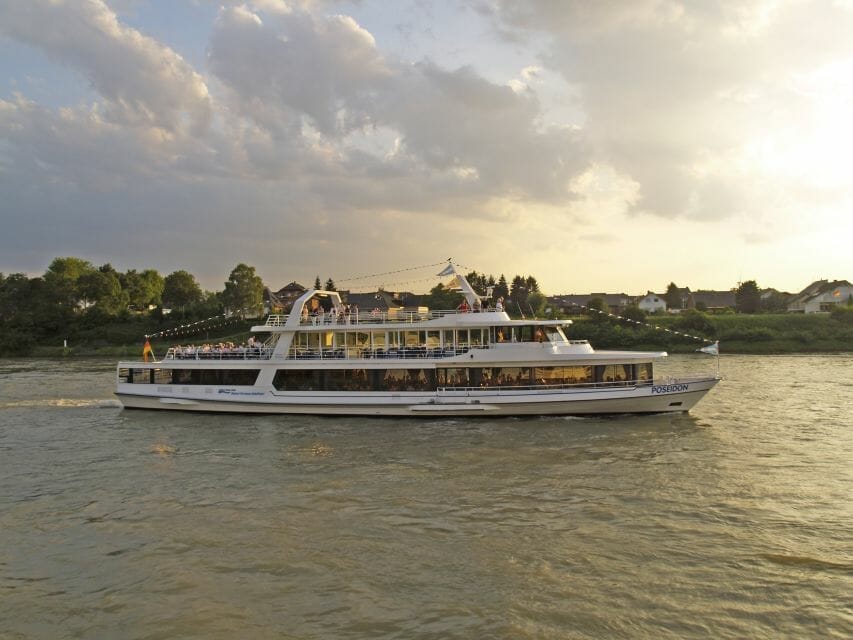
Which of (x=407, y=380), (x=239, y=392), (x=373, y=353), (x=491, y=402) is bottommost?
(x=491, y=402)

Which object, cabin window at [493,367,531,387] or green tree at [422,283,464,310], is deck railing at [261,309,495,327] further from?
green tree at [422,283,464,310]

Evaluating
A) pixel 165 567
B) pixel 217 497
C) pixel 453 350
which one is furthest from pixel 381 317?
pixel 165 567

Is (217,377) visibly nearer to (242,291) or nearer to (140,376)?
(140,376)

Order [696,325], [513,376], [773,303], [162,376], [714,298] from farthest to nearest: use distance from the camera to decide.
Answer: [714,298], [773,303], [696,325], [162,376], [513,376]

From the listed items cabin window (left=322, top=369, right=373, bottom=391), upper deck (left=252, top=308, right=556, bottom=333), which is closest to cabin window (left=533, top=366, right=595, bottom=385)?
upper deck (left=252, top=308, right=556, bottom=333)

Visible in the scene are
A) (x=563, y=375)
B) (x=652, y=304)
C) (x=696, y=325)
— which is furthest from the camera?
(x=652, y=304)

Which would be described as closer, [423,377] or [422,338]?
[423,377]

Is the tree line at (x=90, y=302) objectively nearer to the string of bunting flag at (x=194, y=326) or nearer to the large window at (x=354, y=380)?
the string of bunting flag at (x=194, y=326)

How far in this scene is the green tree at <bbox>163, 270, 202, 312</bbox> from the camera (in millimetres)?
97000

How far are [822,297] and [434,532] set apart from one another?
10341 centimetres

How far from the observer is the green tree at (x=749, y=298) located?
293 feet

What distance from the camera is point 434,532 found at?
12.1m

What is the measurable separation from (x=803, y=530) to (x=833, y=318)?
69.4 meters

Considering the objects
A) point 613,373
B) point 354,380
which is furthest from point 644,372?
point 354,380
